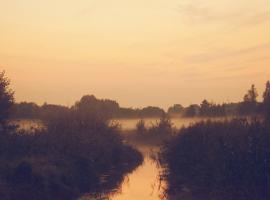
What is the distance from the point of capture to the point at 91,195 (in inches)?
1210

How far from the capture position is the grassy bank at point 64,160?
27.4 meters

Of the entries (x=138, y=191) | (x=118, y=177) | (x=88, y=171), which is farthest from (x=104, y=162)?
(x=138, y=191)

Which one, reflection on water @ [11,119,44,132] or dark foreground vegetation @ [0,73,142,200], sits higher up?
reflection on water @ [11,119,44,132]

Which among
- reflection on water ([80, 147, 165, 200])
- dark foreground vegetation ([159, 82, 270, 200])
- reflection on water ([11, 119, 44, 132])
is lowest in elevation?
reflection on water ([80, 147, 165, 200])

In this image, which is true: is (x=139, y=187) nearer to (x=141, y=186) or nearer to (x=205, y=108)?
(x=141, y=186)

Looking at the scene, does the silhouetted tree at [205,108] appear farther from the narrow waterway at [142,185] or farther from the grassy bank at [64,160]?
the narrow waterway at [142,185]

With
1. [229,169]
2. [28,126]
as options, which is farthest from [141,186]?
[28,126]

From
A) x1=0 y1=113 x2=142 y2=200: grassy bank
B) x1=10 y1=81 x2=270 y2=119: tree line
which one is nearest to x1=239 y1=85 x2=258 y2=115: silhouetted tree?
x1=10 y1=81 x2=270 y2=119: tree line

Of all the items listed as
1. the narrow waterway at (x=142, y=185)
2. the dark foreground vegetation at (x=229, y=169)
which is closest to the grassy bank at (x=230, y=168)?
the dark foreground vegetation at (x=229, y=169)

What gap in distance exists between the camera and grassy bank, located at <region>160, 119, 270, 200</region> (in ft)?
89.6

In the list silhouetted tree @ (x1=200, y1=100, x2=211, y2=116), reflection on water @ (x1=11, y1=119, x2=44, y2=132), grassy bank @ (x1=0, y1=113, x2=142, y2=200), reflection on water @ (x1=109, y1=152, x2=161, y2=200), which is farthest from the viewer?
silhouetted tree @ (x1=200, y1=100, x2=211, y2=116)

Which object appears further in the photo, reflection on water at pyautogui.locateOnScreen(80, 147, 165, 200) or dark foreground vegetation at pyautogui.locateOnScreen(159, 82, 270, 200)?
reflection on water at pyautogui.locateOnScreen(80, 147, 165, 200)

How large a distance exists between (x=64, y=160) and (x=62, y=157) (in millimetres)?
1187

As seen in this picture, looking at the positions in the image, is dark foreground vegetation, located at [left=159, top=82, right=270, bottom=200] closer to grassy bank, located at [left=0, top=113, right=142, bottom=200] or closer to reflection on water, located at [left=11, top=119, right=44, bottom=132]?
grassy bank, located at [left=0, top=113, right=142, bottom=200]
